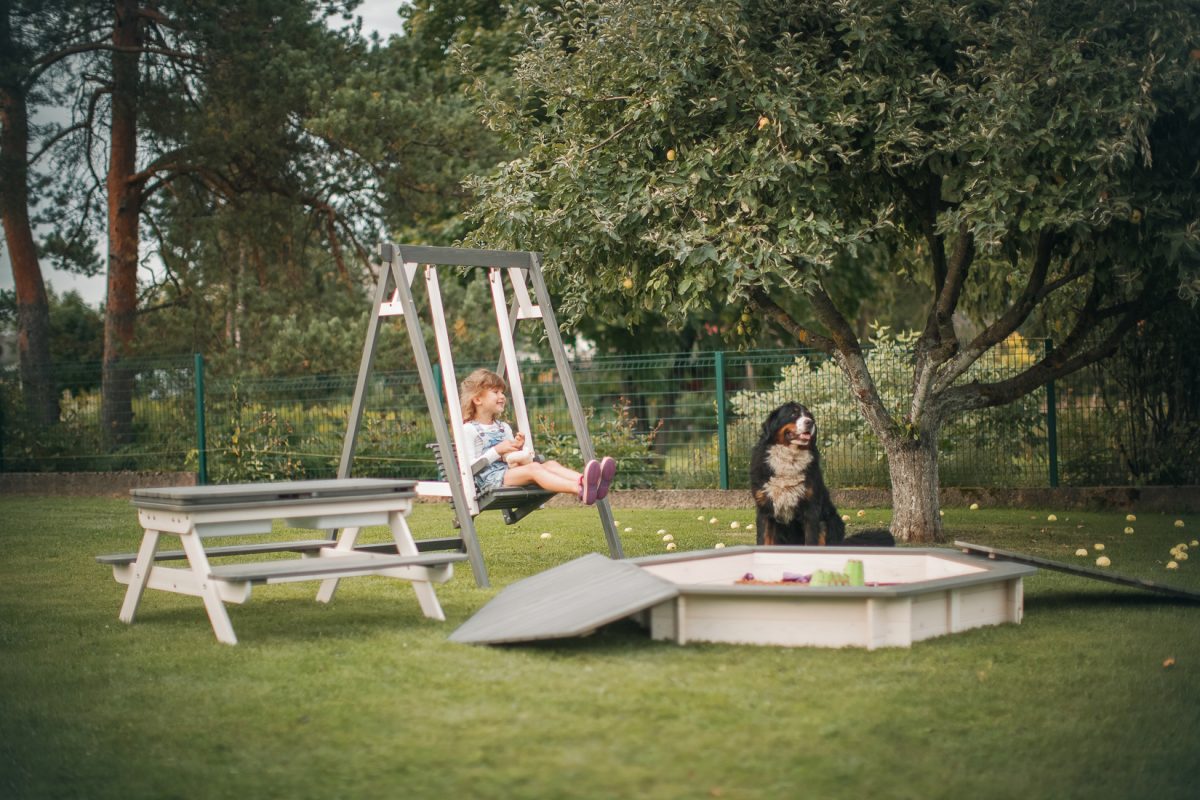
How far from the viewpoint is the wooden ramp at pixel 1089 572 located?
18.8 ft

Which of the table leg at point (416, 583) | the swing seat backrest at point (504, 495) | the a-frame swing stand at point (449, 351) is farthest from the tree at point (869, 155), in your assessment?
the table leg at point (416, 583)

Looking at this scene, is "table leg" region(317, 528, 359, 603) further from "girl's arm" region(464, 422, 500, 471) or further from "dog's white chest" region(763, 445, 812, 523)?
"dog's white chest" region(763, 445, 812, 523)

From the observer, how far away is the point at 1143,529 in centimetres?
999

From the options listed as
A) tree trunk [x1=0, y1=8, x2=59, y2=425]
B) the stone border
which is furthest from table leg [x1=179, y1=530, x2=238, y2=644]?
tree trunk [x1=0, y1=8, x2=59, y2=425]

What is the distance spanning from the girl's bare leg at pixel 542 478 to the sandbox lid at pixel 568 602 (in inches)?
60.4

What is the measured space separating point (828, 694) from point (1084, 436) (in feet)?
29.4

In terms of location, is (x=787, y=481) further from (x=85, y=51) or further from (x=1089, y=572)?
(x=85, y=51)

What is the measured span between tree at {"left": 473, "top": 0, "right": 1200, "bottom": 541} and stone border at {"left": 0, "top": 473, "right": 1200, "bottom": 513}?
261cm

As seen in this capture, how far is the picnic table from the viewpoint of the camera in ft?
17.7

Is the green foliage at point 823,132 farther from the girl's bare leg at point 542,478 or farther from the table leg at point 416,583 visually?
the table leg at point 416,583

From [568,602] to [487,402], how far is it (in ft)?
10.3

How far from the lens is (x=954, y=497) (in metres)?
12.5

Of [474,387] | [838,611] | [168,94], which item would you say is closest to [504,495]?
[474,387]

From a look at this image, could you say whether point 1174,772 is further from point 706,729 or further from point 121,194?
point 121,194
